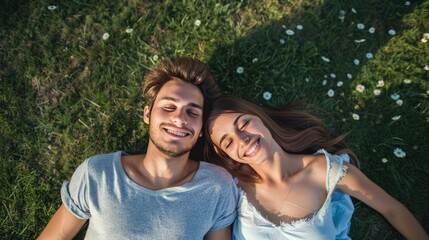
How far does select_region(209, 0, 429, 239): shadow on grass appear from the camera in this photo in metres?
4.14

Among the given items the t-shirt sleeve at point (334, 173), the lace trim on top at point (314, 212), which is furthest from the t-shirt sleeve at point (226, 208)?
the t-shirt sleeve at point (334, 173)

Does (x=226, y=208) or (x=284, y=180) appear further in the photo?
(x=284, y=180)

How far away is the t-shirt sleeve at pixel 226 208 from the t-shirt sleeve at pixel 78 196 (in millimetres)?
1154

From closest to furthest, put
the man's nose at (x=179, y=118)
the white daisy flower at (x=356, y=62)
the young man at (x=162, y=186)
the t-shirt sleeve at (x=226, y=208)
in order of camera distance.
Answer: the man's nose at (x=179, y=118) → the young man at (x=162, y=186) → the t-shirt sleeve at (x=226, y=208) → the white daisy flower at (x=356, y=62)

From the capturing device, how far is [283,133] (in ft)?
12.6

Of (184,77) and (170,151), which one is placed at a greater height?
(184,77)

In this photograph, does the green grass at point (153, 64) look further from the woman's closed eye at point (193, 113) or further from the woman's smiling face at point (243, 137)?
the woman's closed eye at point (193, 113)

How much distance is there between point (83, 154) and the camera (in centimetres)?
412

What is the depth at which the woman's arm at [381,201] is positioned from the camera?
11.7ft

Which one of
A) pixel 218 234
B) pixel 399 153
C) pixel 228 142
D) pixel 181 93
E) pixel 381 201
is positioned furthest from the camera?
pixel 399 153

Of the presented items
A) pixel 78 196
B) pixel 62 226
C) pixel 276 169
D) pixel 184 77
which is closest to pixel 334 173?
pixel 276 169

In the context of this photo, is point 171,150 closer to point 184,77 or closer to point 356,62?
point 184,77

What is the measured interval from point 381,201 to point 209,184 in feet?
5.50

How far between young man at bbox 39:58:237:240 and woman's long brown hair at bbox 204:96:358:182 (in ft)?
0.64
